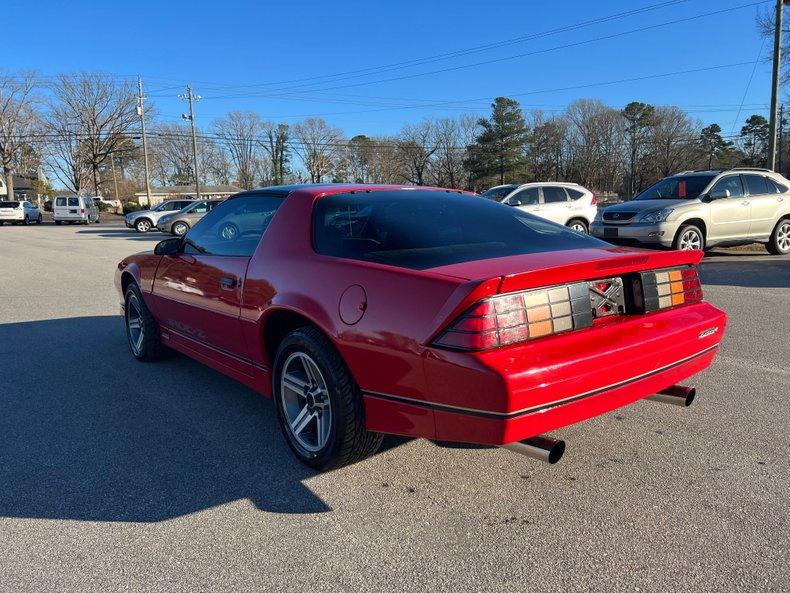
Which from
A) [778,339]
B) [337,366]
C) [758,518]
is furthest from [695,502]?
[778,339]

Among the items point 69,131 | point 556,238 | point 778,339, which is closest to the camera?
point 556,238

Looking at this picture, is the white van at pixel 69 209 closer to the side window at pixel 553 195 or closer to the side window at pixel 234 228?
the side window at pixel 553 195

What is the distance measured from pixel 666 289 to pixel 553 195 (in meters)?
13.4

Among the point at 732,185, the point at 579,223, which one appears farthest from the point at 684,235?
the point at 579,223

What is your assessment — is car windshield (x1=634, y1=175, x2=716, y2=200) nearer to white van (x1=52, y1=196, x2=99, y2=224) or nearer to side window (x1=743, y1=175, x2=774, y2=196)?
side window (x1=743, y1=175, x2=774, y2=196)

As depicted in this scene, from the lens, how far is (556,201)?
51.6ft

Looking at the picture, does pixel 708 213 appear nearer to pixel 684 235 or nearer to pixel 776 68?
pixel 684 235

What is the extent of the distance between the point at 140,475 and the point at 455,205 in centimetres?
234

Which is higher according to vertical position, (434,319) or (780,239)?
(780,239)

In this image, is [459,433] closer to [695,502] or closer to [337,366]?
[337,366]

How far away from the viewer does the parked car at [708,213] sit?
1091 cm

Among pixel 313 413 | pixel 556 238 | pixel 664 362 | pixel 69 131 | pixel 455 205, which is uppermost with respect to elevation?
pixel 69 131

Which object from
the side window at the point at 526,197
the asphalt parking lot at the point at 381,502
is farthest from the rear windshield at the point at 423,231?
the side window at the point at 526,197

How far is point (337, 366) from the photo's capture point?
2.77m
